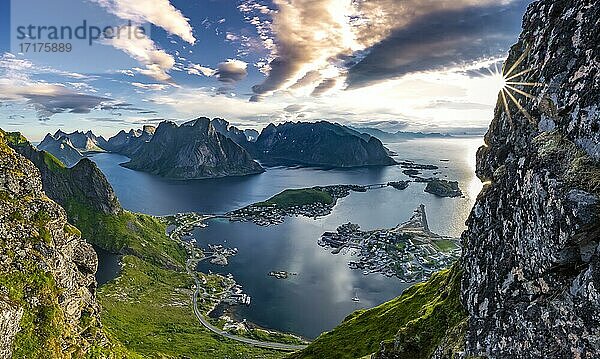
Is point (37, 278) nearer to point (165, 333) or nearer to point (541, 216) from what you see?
point (541, 216)

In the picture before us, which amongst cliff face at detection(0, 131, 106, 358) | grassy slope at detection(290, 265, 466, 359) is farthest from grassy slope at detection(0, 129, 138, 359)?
grassy slope at detection(290, 265, 466, 359)

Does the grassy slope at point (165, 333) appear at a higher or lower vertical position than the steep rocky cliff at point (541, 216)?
lower

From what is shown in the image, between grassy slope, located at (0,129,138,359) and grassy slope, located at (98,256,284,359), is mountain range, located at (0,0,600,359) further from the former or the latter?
grassy slope, located at (98,256,284,359)

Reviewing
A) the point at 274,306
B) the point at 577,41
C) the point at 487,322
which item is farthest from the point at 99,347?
the point at 274,306

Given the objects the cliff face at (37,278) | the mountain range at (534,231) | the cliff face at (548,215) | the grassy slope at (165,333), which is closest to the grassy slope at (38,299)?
the cliff face at (37,278)

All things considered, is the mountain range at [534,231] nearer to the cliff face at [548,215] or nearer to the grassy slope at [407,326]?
the cliff face at [548,215]

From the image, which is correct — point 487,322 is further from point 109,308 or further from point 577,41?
point 109,308
